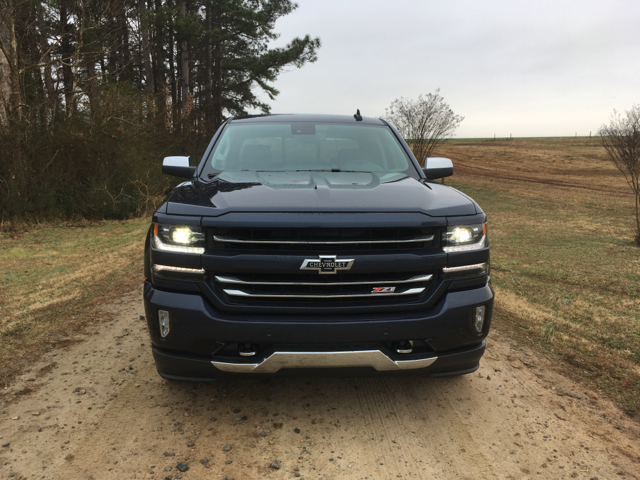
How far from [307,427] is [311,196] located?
136cm

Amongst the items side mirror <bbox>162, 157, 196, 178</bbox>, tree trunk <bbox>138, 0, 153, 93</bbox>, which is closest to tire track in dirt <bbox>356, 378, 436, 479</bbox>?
side mirror <bbox>162, 157, 196, 178</bbox>

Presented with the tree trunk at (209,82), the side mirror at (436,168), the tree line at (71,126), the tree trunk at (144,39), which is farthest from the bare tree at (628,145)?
the tree trunk at (209,82)

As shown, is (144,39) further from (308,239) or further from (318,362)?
(318,362)

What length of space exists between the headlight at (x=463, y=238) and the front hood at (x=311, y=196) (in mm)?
89

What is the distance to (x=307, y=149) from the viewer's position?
12.6 feet

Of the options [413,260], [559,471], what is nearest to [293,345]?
[413,260]

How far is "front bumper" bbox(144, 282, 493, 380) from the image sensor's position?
7.82 feet

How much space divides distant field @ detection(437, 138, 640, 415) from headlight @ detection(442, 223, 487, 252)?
160 cm

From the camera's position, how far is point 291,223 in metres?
2.39

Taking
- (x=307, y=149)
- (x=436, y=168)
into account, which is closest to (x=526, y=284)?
(x=436, y=168)

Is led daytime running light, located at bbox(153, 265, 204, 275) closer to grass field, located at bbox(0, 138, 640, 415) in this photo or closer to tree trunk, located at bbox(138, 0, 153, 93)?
grass field, located at bbox(0, 138, 640, 415)

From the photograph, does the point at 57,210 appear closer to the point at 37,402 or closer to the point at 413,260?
the point at 37,402

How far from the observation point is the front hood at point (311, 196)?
8.22ft

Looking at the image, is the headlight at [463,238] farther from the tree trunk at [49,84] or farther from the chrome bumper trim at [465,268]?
the tree trunk at [49,84]
